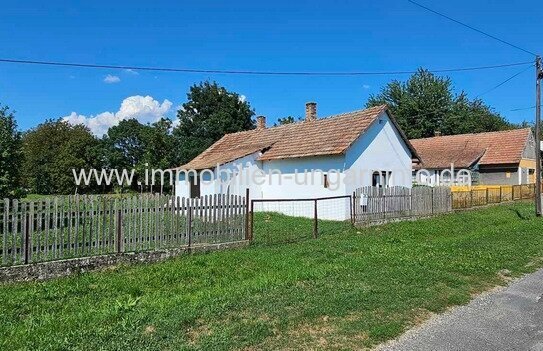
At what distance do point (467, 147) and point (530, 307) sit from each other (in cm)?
3711

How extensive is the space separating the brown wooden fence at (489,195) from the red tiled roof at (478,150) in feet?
22.0

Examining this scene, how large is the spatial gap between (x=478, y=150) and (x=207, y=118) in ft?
A: 104

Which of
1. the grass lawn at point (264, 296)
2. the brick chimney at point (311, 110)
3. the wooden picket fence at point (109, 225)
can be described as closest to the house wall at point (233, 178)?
the brick chimney at point (311, 110)

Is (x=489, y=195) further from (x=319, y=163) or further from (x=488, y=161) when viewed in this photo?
(x=488, y=161)

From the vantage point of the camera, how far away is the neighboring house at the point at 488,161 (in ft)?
120

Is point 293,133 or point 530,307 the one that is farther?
point 293,133

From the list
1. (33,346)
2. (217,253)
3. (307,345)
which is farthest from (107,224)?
(307,345)

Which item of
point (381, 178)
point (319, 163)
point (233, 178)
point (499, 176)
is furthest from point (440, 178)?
point (233, 178)

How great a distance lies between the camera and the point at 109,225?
9.60 meters

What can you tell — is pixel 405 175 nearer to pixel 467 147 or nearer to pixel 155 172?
pixel 467 147

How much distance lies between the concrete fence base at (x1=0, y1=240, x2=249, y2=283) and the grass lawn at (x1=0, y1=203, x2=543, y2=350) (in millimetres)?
267

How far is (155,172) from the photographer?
48.0m

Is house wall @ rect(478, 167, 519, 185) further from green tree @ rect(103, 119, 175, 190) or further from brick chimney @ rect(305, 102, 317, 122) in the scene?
green tree @ rect(103, 119, 175, 190)

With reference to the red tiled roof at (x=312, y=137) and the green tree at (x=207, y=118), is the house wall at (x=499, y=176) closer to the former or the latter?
the red tiled roof at (x=312, y=137)
